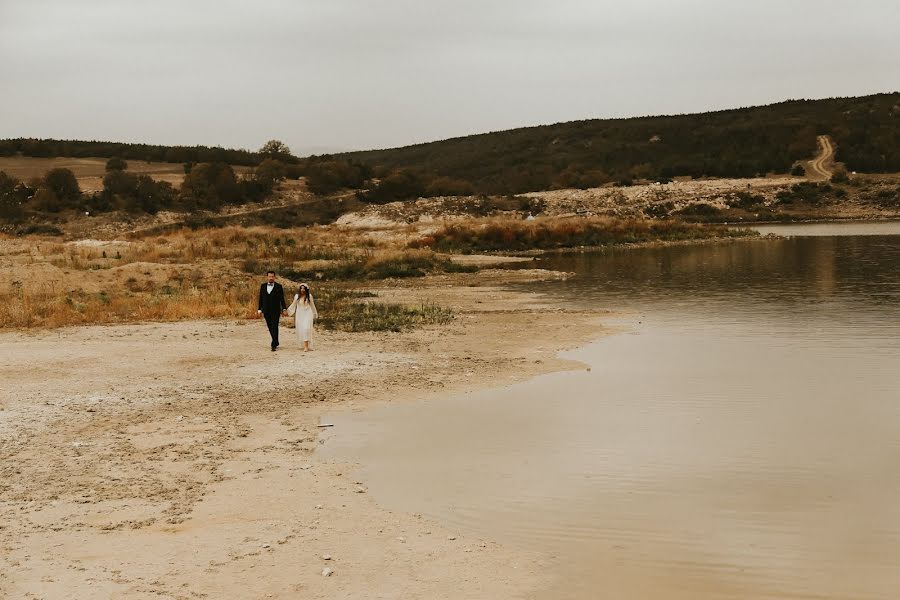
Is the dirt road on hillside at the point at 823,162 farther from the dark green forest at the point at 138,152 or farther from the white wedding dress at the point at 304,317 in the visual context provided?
the white wedding dress at the point at 304,317

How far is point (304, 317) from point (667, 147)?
4791 inches

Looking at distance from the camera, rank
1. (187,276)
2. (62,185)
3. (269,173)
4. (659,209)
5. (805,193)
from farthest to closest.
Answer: (805,193)
(269,173)
(659,209)
(62,185)
(187,276)

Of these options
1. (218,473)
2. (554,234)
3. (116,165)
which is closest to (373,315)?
(218,473)

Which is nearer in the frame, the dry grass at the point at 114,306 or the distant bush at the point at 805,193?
the dry grass at the point at 114,306

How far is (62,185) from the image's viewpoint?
69.8 metres

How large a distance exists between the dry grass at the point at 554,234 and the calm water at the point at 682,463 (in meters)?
31.7

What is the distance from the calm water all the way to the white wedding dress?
4.64 meters

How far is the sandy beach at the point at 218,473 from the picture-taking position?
26.1 feet

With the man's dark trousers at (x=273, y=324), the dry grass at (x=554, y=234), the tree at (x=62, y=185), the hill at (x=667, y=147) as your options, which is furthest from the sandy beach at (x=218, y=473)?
the hill at (x=667, y=147)

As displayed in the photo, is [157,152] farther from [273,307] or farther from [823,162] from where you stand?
[273,307]

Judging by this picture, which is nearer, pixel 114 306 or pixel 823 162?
pixel 114 306

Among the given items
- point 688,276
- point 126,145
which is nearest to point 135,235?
point 688,276

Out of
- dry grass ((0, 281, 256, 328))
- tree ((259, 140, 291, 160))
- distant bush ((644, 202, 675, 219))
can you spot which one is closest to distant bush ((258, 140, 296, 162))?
tree ((259, 140, 291, 160))

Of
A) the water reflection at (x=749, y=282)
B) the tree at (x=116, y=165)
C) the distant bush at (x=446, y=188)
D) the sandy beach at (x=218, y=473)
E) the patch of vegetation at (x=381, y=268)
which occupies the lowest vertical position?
the water reflection at (x=749, y=282)
